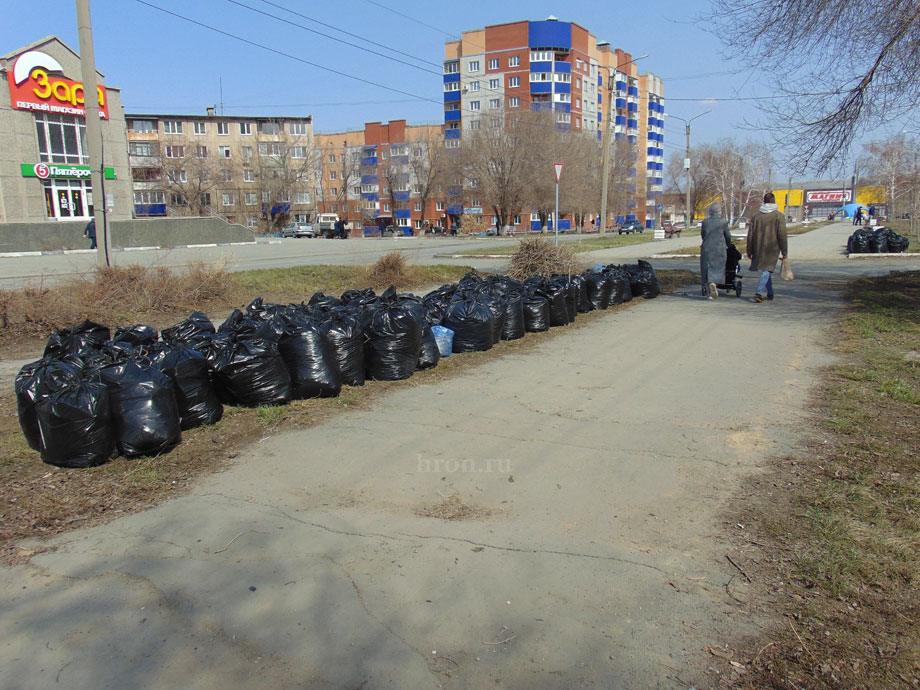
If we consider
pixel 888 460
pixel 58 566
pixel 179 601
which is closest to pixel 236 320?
pixel 58 566

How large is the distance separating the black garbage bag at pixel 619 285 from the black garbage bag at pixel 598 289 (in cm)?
10

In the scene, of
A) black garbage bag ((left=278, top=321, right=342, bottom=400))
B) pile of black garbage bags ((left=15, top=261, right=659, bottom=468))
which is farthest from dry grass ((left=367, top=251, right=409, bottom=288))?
black garbage bag ((left=278, top=321, right=342, bottom=400))

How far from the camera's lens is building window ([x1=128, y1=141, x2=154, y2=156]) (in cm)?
8125

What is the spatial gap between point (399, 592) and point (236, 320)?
4.63 meters

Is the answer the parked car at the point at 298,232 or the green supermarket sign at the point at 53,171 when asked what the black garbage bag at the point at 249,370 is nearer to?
the green supermarket sign at the point at 53,171

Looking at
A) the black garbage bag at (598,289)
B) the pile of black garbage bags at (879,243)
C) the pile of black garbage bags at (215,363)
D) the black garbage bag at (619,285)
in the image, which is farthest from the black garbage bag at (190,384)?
the pile of black garbage bags at (879,243)

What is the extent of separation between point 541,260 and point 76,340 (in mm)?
9980

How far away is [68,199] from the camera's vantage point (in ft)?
152

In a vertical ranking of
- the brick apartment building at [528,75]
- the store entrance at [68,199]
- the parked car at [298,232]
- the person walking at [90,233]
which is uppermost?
the brick apartment building at [528,75]

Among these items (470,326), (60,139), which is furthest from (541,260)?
(60,139)

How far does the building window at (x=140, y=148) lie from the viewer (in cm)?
8125

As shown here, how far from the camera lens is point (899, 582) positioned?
3.15 metres

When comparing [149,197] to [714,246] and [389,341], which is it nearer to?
[714,246]

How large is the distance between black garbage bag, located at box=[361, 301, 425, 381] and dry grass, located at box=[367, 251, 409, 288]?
8.79 meters
